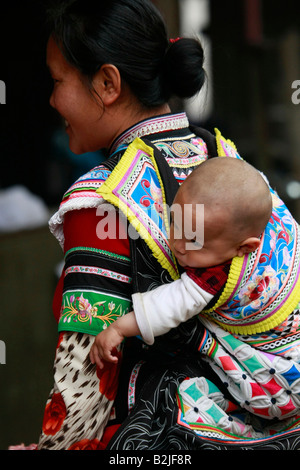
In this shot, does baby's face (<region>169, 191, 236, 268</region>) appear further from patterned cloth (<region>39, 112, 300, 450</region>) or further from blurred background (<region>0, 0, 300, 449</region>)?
blurred background (<region>0, 0, 300, 449</region>)

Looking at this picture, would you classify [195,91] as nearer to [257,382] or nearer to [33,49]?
[257,382]

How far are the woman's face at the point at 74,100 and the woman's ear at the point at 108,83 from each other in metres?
0.03

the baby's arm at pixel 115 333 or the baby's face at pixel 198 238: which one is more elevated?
the baby's face at pixel 198 238

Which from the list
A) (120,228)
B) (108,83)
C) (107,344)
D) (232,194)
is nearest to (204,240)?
(232,194)

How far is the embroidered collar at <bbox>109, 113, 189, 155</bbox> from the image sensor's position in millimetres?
1830

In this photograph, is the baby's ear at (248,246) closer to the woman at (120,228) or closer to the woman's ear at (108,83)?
the woman at (120,228)

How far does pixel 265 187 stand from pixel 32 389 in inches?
109

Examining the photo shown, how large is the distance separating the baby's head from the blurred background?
663mm

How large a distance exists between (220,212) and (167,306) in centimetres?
27

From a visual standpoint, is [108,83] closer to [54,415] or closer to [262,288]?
[262,288]


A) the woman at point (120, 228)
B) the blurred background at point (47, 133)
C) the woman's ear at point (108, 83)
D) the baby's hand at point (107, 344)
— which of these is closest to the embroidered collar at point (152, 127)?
the woman at point (120, 228)

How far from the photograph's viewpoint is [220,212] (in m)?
1.48

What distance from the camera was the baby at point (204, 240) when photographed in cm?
148

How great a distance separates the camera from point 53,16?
187 centimetres
